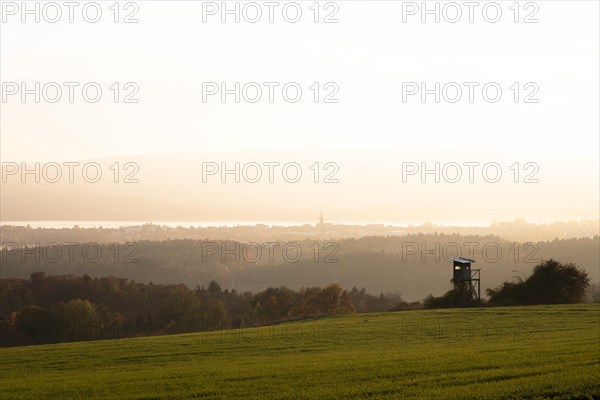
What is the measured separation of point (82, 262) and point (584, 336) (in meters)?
151

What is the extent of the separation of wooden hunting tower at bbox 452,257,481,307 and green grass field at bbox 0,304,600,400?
79.1 ft

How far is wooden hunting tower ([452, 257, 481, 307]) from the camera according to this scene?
84.5 meters

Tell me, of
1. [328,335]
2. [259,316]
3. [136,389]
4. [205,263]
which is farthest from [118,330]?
[205,263]

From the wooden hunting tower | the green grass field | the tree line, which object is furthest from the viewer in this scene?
the tree line

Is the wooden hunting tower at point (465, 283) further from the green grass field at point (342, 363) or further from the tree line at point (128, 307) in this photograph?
the green grass field at point (342, 363)

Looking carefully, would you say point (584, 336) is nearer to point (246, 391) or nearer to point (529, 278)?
point (246, 391)

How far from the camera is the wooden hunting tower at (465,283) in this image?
84500 mm

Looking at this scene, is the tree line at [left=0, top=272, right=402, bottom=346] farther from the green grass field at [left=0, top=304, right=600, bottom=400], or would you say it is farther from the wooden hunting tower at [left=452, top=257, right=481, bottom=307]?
the green grass field at [left=0, top=304, right=600, bottom=400]

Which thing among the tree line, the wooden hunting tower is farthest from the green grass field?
the tree line

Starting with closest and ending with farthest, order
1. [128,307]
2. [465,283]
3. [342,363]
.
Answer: [342,363]
[465,283]
[128,307]

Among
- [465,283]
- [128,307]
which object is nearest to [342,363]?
[465,283]

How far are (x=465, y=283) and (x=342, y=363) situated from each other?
54526 mm

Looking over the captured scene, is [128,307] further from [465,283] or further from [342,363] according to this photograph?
[342,363]

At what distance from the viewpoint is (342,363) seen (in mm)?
34781
